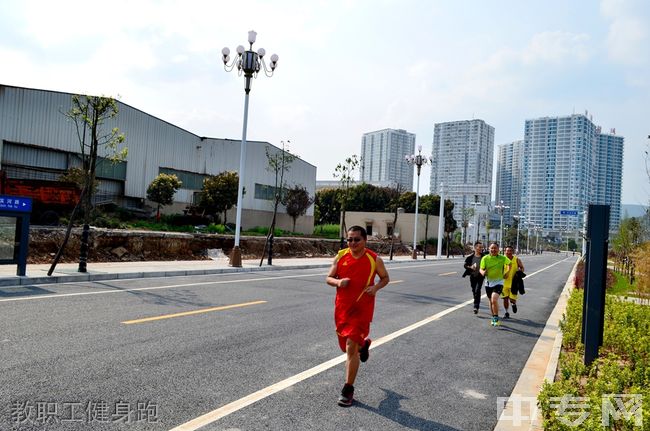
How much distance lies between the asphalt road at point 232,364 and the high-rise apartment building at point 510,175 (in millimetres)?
119678

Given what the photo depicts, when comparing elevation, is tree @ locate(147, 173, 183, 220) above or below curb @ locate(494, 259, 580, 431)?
above

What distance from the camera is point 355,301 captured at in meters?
4.73

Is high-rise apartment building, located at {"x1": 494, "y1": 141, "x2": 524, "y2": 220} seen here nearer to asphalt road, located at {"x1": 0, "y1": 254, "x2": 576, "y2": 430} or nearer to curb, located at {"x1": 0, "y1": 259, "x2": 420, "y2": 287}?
curb, located at {"x1": 0, "y1": 259, "x2": 420, "y2": 287}

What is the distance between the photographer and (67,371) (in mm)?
5000

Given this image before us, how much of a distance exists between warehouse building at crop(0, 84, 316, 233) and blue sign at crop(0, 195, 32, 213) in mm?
21757

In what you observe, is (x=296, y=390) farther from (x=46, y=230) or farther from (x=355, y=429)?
(x=46, y=230)

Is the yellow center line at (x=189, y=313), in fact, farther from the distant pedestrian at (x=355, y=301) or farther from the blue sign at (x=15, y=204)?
the blue sign at (x=15, y=204)

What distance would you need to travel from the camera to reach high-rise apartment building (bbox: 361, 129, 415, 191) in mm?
118062

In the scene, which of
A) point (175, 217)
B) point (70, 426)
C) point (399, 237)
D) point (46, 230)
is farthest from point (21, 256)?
point (399, 237)

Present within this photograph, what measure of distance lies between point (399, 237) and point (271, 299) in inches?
2060

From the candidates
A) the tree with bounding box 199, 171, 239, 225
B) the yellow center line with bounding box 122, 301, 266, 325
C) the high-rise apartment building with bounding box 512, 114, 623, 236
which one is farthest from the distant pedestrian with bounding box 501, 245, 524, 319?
the high-rise apartment building with bounding box 512, 114, 623, 236

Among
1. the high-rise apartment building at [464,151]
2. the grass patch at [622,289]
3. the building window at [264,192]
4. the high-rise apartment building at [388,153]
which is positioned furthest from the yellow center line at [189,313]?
the high-rise apartment building at [388,153]

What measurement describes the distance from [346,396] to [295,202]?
1798 inches

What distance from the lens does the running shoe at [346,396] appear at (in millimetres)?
4559
